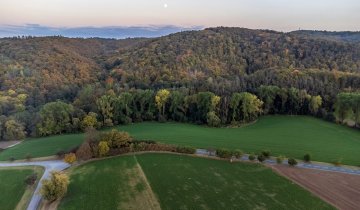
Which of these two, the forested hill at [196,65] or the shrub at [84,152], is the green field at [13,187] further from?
the forested hill at [196,65]

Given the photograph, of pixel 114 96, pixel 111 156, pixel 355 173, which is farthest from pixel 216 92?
pixel 355 173

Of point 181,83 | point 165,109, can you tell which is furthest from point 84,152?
point 181,83

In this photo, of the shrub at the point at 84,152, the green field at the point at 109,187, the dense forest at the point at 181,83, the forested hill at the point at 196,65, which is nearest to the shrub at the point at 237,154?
the green field at the point at 109,187

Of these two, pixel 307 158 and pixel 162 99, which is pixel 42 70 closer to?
pixel 162 99

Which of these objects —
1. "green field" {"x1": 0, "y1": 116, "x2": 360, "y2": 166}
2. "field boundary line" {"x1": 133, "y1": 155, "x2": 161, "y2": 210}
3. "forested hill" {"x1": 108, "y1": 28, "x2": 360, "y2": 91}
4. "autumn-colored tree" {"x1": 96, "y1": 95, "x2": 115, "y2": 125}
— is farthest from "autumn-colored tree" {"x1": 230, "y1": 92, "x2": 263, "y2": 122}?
"field boundary line" {"x1": 133, "y1": 155, "x2": 161, "y2": 210}

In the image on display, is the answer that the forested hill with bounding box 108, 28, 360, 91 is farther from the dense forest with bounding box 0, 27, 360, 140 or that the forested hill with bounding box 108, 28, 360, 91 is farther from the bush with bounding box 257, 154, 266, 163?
the bush with bounding box 257, 154, 266, 163

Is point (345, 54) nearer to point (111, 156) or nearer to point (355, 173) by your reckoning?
point (355, 173)
